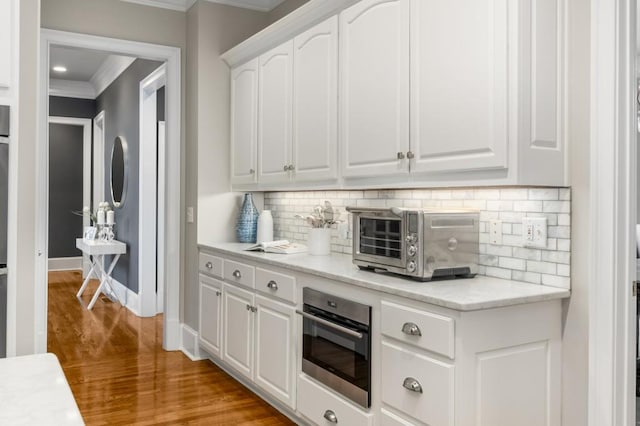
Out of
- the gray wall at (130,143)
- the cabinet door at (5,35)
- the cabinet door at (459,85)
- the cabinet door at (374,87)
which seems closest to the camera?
the cabinet door at (5,35)

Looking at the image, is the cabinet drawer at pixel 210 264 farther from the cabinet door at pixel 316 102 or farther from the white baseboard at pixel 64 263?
the white baseboard at pixel 64 263

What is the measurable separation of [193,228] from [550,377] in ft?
9.22

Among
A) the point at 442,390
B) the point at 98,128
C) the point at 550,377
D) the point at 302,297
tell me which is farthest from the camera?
the point at 98,128

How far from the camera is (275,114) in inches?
139

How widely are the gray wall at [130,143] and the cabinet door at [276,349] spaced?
3.08 meters

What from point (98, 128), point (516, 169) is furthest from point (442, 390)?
point (98, 128)

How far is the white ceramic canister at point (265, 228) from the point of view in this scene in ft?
12.6

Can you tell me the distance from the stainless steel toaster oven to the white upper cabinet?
1.46 metres

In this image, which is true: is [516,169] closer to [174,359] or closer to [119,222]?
[174,359]

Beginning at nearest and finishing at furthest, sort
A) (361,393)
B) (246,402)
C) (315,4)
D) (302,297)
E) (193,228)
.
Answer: (361,393) < (302,297) < (315,4) < (246,402) < (193,228)

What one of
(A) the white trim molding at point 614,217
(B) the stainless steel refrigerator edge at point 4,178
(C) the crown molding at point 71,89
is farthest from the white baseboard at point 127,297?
(A) the white trim molding at point 614,217

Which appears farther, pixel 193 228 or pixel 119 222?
pixel 119 222

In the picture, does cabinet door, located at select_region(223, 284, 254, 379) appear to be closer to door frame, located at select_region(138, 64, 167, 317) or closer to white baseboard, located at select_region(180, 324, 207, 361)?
white baseboard, located at select_region(180, 324, 207, 361)

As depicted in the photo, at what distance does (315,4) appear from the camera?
9.87ft
